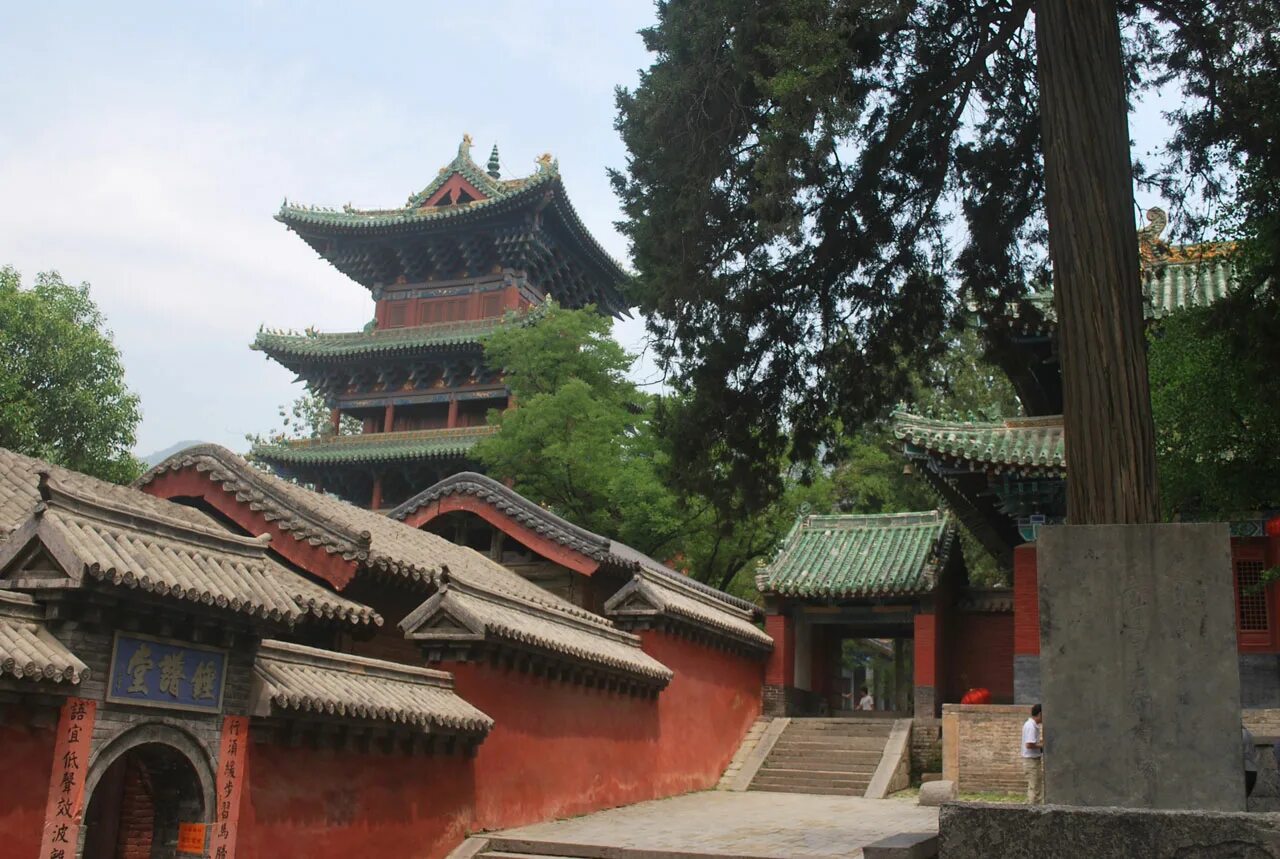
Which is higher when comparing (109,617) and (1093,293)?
(1093,293)

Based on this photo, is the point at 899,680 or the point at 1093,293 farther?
the point at 899,680

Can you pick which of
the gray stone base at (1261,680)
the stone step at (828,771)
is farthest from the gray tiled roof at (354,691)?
the gray stone base at (1261,680)

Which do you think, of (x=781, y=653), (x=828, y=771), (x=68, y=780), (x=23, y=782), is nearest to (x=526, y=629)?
(x=68, y=780)

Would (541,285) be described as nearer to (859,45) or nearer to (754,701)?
(754,701)

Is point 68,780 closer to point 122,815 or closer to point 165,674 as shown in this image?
point 165,674

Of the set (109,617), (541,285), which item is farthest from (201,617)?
(541,285)

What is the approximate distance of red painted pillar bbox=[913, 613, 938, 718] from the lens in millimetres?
18047

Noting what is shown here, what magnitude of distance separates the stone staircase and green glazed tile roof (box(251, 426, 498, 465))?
11.5 meters

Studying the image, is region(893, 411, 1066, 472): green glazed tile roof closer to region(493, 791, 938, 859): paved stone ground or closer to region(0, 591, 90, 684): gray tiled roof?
region(493, 791, 938, 859): paved stone ground

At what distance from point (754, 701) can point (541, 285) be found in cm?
1559

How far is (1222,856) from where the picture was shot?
4.55m

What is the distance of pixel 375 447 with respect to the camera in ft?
94.6

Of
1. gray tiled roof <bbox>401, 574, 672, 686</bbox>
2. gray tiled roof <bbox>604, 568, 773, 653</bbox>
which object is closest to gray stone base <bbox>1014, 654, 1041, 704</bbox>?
gray tiled roof <bbox>604, 568, 773, 653</bbox>

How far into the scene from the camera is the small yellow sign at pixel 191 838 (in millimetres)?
8461
